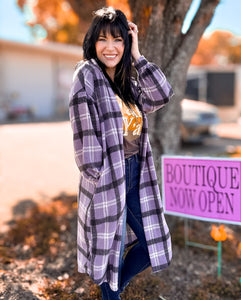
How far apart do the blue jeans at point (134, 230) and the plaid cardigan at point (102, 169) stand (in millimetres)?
50

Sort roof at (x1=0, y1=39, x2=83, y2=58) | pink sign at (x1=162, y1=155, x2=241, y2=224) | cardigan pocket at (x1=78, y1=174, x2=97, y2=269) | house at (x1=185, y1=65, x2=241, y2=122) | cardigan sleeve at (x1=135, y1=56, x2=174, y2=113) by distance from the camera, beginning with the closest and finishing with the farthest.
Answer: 1. cardigan pocket at (x1=78, y1=174, x2=97, y2=269)
2. cardigan sleeve at (x1=135, y1=56, x2=174, y2=113)
3. pink sign at (x1=162, y1=155, x2=241, y2=224)
4. roof at (x1=0, y1=39, x2=83, y2=58)
5. house at (x1=185, y1=65, x2=241, y2=122)

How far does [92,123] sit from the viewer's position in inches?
67.3

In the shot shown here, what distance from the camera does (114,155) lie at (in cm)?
172

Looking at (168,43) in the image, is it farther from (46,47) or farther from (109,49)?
(46,47)

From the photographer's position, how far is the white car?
842 cm

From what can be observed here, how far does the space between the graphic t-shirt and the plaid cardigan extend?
0.08 metres

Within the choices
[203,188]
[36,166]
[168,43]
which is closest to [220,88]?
[36,166]

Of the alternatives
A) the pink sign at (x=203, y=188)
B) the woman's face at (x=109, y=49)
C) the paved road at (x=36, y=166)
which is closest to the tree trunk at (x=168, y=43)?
the pink sign at (x=203, y=188)

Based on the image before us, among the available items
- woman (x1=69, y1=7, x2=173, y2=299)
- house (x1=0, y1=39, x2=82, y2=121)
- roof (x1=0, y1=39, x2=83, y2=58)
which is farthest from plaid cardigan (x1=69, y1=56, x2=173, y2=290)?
roof (x1=0, y1=39, x2=83, y2=58)

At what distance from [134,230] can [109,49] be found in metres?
1.09

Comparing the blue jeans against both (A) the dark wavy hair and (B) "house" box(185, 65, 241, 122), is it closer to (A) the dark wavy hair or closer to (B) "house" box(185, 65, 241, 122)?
(A) the dark wavy hair

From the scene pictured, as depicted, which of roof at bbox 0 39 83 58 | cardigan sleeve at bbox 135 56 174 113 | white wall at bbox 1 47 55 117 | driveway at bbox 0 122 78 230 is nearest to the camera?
cardigan sleeve at bbox 135 56 174 113

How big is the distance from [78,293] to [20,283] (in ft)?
1.48

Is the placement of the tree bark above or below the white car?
above
